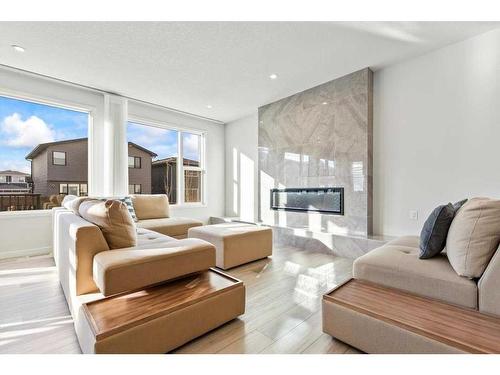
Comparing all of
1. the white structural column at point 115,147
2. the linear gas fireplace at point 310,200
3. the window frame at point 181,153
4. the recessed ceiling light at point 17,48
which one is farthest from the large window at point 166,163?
the linear gas fireplace at point 310,200

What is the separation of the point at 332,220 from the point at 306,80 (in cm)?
206

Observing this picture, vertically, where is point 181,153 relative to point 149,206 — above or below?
above

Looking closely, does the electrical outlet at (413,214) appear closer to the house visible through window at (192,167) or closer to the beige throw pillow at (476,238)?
the beige throw pillow at (476,238)

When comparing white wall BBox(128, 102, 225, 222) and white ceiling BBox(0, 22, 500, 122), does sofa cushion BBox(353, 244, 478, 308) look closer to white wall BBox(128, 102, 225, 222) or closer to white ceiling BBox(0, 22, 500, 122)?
white ceiling BBox(0, 22, 500, 122)

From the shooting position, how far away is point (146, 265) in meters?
1.48

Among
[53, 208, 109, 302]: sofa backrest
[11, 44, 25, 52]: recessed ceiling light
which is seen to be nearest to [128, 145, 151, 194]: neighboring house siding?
[11, 44, 25, 52]: recessed ceiling light

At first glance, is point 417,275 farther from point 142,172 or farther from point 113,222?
point 142,172

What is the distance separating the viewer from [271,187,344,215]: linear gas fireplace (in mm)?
3444

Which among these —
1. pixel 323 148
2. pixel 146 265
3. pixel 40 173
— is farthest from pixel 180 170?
pixel 146 265

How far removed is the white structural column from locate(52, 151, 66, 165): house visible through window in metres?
0.52

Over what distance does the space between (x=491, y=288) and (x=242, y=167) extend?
4452 millimetres

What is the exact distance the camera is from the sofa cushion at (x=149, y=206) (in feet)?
12.3

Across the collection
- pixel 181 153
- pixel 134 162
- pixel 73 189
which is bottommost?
pixel 73 189

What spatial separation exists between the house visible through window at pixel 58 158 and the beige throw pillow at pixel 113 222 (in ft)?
8.31
